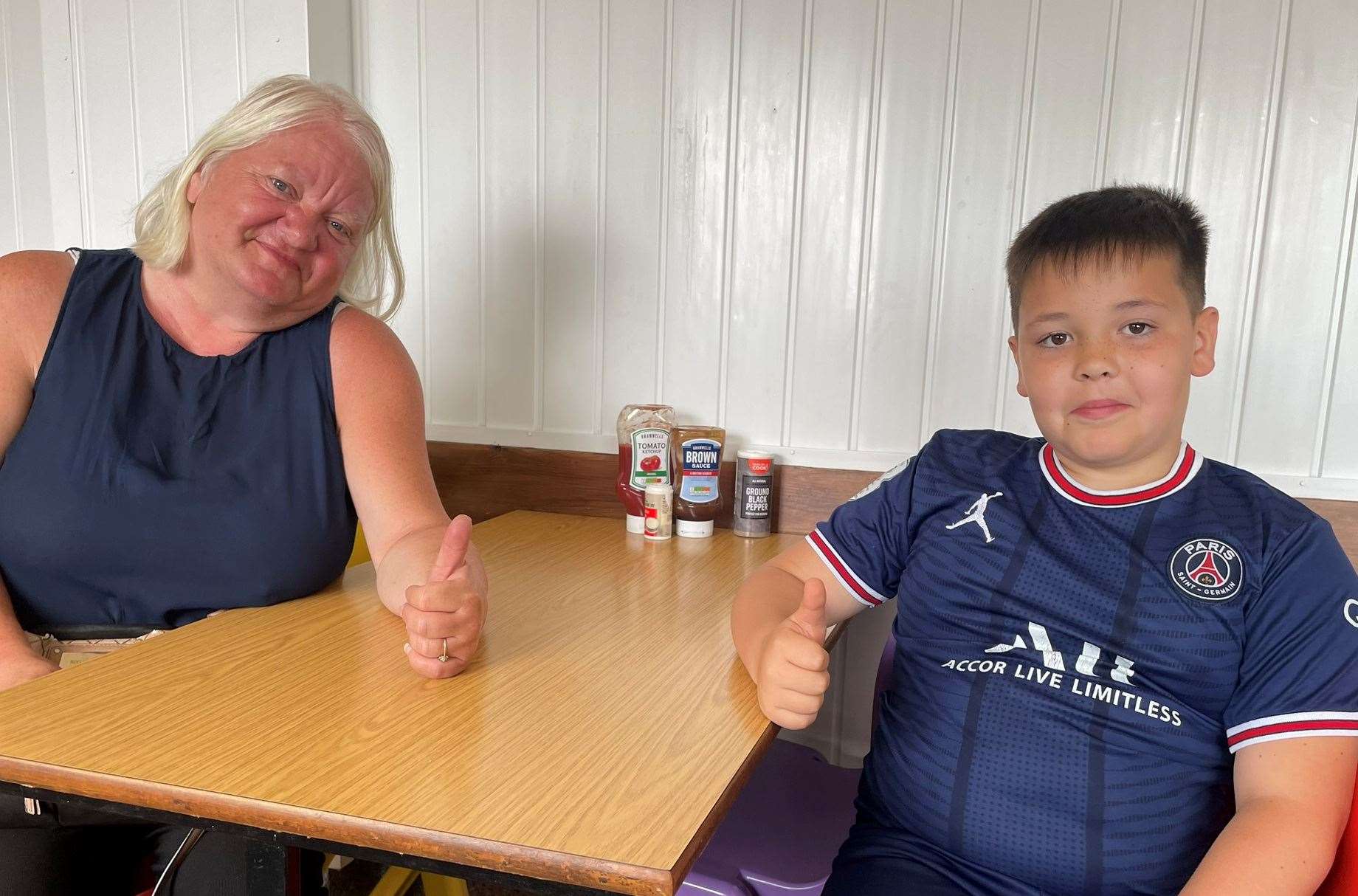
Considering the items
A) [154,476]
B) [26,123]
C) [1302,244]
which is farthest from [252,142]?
[1302,244]

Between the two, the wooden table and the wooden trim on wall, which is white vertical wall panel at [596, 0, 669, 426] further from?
the wooden table

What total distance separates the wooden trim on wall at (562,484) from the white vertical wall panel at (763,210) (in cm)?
13

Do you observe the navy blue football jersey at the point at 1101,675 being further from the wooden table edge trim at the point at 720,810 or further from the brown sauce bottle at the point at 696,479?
the brown sauce bottle at the point at 696,479

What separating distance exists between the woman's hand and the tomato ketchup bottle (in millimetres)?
953

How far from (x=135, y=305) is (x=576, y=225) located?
2.96ft

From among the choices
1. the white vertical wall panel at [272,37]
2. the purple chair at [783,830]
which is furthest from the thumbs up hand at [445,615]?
the white vertical wall panel at [272,37]

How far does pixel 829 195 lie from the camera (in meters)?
1.72

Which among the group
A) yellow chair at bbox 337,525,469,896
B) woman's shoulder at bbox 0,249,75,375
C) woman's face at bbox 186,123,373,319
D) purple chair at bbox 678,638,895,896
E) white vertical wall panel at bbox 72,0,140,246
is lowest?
yellow chair at bbox 337,525,469,896

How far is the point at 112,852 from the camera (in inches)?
41.0

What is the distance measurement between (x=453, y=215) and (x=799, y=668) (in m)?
1.46

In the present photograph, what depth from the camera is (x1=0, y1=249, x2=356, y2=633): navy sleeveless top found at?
110cm

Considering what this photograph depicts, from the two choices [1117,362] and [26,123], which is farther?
[26,123]

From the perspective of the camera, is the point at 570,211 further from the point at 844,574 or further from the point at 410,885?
the point at 410,885

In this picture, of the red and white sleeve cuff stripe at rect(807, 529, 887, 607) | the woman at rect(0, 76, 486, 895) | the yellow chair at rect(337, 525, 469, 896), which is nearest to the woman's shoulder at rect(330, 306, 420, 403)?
the woman at rect(0, 76, 486, 895)
